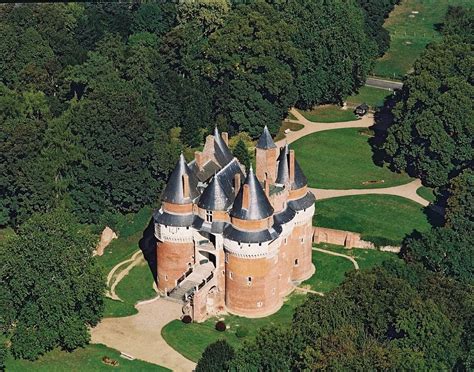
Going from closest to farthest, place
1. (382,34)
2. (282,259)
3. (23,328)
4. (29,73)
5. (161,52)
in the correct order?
(23,328) < (282,259) < (29,73) < (161,52) < (382,34)

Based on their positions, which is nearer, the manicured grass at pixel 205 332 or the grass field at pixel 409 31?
the manicured grass at pixel 205 332

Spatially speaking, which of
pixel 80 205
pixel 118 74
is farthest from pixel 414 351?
pixel 118 74

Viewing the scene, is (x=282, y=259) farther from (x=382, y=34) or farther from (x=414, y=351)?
(x=382, y=34)

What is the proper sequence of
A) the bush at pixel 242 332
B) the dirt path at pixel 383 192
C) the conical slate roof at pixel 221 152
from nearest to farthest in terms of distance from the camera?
the bush at pixel 242 332 < the conical slate roof at pixel 221 152 < the dirt path at pixel 383 192

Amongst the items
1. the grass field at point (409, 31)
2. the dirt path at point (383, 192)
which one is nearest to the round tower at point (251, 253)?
the dirt path at point (383, 192)

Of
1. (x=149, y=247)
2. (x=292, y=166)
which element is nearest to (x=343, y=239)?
(x=292, y=166)

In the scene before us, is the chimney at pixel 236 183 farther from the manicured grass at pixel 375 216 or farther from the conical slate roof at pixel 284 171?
the manicured grass at pixel 375 216

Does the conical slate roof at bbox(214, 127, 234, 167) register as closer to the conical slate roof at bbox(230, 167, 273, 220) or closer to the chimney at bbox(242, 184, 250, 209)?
the conical slate roof at bbox(230, 167, 273, 220)
